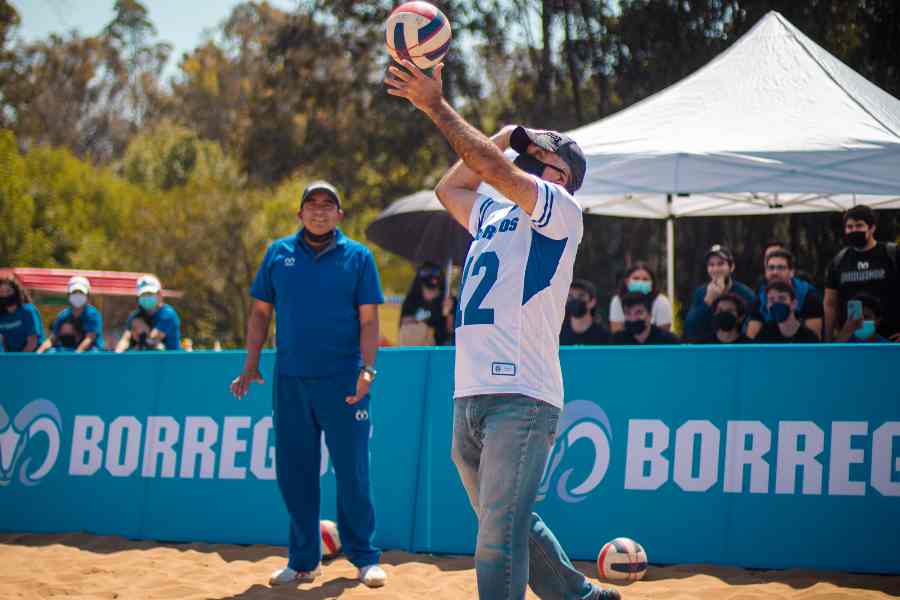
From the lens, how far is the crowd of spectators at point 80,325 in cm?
1117

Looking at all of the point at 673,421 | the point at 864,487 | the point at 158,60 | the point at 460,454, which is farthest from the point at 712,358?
the point at 158,60

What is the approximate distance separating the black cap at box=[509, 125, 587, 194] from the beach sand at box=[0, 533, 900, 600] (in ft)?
8.39

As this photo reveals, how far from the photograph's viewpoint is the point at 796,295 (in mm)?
8422

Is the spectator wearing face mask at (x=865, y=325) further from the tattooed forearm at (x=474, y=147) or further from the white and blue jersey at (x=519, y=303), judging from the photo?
the tattooed forearm at (x=474, y=147)

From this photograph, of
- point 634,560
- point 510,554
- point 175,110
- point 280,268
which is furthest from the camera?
point 175,110

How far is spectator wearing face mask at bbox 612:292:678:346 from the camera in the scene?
8711mm

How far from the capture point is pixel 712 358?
6.47 meters

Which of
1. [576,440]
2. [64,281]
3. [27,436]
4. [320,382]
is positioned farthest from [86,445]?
[64,281]

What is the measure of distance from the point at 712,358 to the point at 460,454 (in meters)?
2.83

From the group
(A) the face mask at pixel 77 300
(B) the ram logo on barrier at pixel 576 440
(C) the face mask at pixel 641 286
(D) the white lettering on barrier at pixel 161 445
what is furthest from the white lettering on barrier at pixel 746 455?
(A) the face mask at pixel 77 300

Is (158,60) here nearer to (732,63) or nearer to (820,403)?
(732,63)

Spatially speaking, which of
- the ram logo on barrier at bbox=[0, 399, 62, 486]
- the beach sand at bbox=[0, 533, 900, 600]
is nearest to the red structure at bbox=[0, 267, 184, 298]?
the ram logo on barrier at bbox=[0, 399, 62, 486]

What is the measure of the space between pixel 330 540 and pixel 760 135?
16.9 feet

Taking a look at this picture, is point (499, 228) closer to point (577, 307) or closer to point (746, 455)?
point (746, 455)
